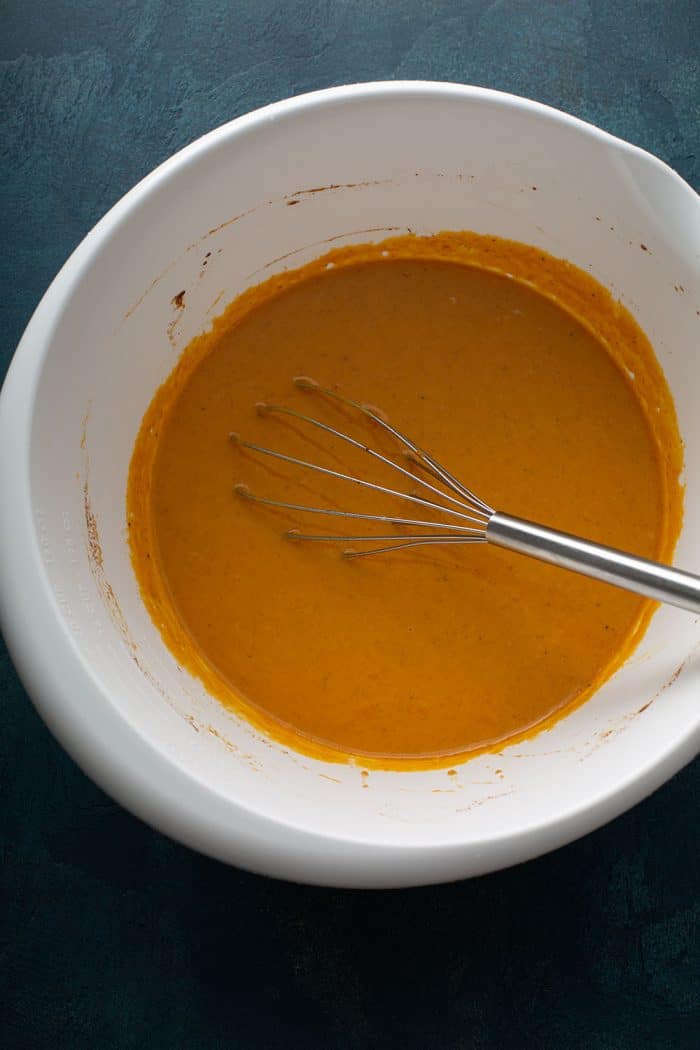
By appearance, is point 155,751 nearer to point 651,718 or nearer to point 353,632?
point 353,632

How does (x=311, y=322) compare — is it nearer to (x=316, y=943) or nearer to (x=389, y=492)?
(x=389, y=492)

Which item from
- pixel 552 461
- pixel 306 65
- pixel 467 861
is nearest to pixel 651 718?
pixel 467 861

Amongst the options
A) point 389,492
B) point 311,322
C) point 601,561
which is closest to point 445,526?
point 389,492

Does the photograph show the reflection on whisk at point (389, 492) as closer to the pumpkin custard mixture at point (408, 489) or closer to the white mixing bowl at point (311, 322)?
the pumpkin custard mixture at point (408, 489)

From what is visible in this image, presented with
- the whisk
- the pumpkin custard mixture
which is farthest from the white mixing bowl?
the whisk

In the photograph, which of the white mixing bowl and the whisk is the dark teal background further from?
the whisk

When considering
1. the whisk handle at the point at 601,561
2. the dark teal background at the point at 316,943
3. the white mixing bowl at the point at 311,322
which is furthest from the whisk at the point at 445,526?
the dark teal background at the point at 316,943

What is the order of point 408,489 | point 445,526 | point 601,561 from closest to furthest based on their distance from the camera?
point 601,561 < point 445,526 < point 408,489
